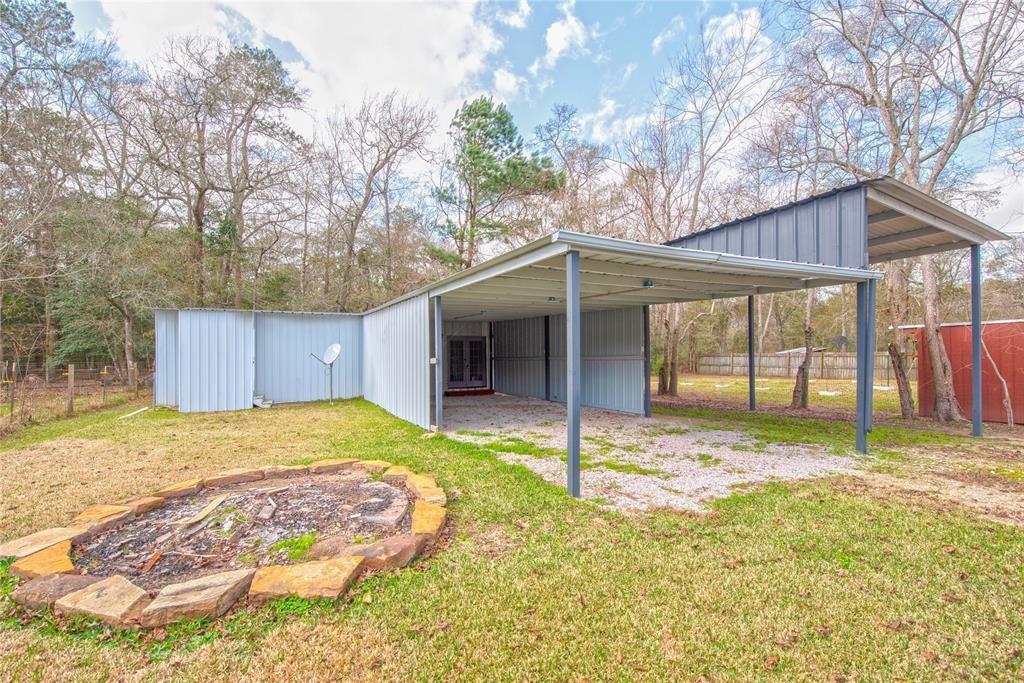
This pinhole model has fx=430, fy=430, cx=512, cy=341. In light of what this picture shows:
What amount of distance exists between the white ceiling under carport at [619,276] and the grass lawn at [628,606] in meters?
2.17

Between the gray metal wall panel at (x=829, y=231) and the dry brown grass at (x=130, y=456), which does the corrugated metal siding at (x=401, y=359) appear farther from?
the gray metal wall panel at (x=829, y=231)

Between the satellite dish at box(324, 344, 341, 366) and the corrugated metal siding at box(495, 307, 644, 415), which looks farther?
the satellite dish at box(324, 344, 341, 366)

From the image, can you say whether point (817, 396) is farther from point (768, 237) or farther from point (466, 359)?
point (466, 359)

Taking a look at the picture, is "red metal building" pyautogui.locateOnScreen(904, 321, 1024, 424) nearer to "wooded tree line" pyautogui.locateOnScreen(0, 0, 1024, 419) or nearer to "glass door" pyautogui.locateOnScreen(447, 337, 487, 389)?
"wooded tree line" pyautogui.locateOnScreen(0, 0, 1024, 419)

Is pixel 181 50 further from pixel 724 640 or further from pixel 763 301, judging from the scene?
pixel 763 301

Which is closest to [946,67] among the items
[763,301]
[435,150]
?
[435,150]

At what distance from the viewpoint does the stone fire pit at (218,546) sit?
2.07 metres

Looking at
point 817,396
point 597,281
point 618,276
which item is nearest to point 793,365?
point 817,396

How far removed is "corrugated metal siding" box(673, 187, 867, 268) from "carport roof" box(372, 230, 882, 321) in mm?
425

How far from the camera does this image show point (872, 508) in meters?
3.38

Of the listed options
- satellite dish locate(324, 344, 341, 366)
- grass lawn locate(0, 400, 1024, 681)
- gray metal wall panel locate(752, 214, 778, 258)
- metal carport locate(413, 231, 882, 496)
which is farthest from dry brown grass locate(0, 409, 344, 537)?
gray metal wall panel locate(752, 214, 778, 258)

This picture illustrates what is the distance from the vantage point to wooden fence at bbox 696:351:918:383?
16.7 metres

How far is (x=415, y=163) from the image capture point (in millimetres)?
14656

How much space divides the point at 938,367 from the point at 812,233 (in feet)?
12.5
